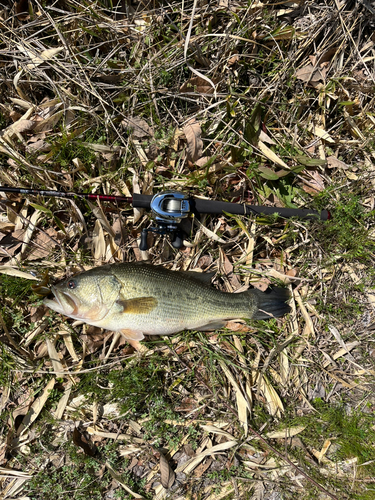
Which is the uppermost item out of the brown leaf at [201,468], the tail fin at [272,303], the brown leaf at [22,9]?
the brown leaf at [22,9]

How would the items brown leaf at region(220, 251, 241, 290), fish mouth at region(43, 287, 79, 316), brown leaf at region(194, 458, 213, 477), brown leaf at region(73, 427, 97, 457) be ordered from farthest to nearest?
brown leaf at region(220, 251, 241, 290) < brown leaf at region(194, 458, 213, 477) < brown leaf at region(73, 427, 97, 457) < fish mouth at region(43, 287, 79, 316)

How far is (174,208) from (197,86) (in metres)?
1.44

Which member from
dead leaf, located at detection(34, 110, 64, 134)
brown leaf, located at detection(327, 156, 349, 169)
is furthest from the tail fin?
dead leaf, located at detection(34, 110, 64, 134)

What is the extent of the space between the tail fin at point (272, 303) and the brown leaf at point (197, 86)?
220cm

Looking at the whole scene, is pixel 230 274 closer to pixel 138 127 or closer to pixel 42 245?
pixel 138 127

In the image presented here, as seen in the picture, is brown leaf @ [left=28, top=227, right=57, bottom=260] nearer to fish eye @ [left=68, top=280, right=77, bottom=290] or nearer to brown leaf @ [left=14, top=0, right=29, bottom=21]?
fish eye @ [left=68, top=280, right=77, bottom=290]

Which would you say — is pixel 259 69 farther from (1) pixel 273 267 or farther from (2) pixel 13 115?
(2) pixel 13 115

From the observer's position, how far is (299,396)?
3230 millimetres

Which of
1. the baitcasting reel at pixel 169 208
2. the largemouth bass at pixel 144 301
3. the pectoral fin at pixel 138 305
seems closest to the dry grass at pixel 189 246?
the largemouth bass at pixel 144 301

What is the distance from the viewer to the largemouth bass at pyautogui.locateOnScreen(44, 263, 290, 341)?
270 centimetres

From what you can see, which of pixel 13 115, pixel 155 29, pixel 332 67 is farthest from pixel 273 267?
pixel 13 115

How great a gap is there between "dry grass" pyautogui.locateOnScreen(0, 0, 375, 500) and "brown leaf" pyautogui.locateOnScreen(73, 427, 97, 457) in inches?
0.4

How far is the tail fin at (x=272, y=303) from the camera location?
308cm

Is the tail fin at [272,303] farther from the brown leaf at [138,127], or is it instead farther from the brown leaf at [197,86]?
the brown leaf at [197,86]
